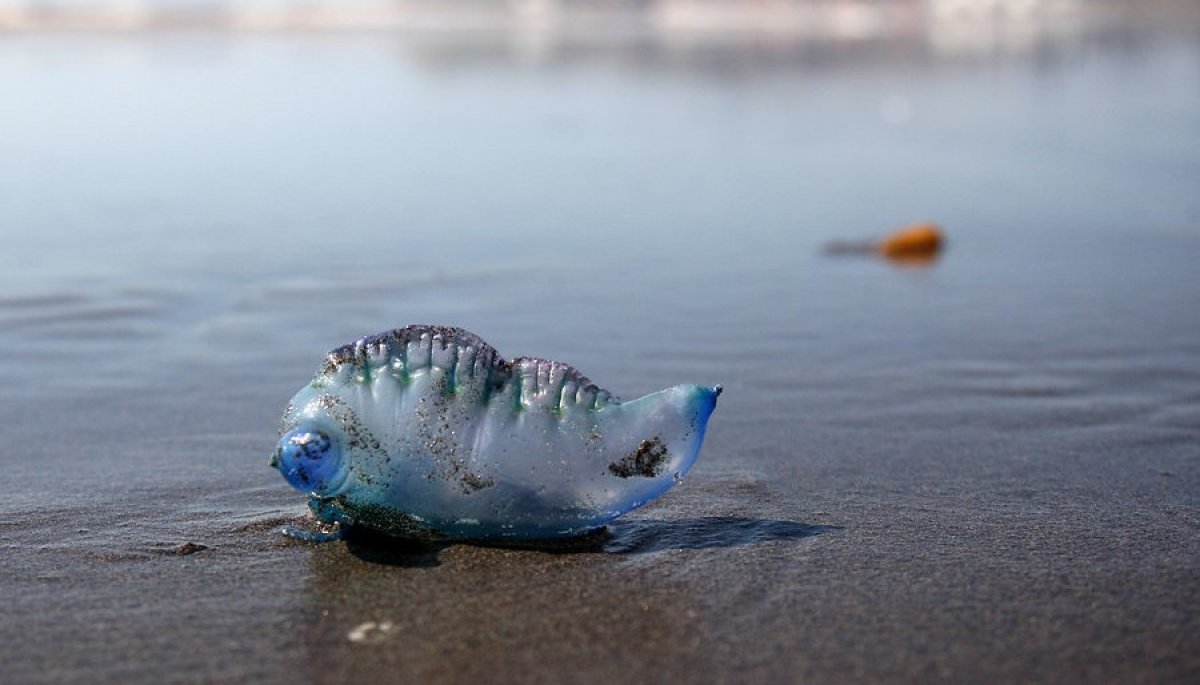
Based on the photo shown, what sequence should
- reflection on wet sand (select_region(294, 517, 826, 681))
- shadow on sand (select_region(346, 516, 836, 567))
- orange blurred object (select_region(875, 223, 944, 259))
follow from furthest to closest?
orange blurred object (select_region(875, 223, 944, 259)), shadow on sand (select_region(346, 516, 836, 567)), reflection on wet sand (select_region(294, 517, 826, 681))

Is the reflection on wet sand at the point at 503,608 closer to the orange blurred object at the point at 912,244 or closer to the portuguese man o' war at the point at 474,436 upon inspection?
the portuguese man o' war at the point at 474,436

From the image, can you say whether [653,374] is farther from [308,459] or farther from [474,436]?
[308,459]

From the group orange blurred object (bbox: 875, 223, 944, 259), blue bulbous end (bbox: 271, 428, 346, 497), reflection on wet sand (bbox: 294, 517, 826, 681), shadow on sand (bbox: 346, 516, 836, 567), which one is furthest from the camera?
orange blurred object (bbox: 875, 223, 944, 259)

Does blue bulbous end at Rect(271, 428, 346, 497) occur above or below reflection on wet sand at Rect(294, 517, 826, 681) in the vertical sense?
above

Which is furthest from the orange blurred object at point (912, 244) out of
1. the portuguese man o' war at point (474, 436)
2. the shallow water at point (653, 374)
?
the portuguese man o' war at point (474, 436)

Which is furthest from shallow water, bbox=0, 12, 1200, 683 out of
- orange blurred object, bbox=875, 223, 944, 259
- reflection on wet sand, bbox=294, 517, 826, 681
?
orange blurred object, bbox=875, 223, 944, 259

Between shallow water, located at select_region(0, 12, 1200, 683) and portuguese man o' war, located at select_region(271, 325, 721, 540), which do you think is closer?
shallow water, located at select_region(0, 12, 1200, 683)

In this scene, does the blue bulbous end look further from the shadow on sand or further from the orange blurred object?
the orange blurred object
